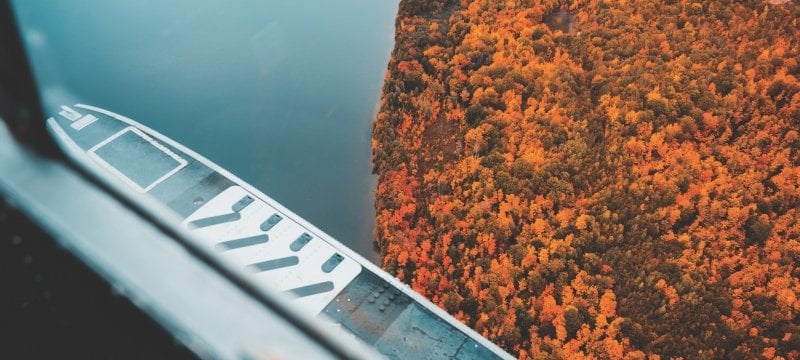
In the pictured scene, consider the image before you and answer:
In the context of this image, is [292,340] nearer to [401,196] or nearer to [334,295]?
[334,295]

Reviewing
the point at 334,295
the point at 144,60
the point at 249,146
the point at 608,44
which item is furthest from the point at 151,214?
the point at 608,44

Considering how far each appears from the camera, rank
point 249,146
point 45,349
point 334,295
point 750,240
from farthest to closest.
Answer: point 249,146 < point 750,240 < point 334,295 < point 45,349

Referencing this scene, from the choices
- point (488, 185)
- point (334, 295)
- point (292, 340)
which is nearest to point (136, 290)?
point (292, 340)

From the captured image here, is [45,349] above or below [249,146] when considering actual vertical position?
above

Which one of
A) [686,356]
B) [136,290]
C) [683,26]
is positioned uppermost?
[136,290]

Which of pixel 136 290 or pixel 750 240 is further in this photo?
pixel 750 240

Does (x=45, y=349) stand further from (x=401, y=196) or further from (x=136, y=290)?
(x=401, y=196)

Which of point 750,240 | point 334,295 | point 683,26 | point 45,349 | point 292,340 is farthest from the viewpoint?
point 683,26
